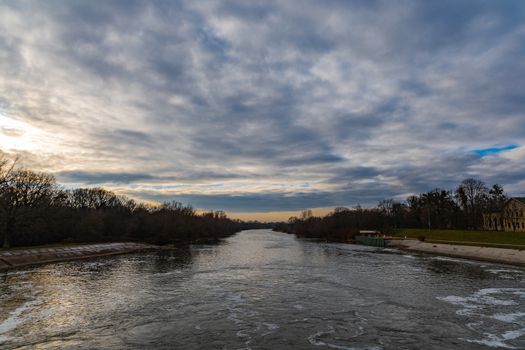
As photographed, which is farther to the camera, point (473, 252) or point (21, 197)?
point (21, 197)

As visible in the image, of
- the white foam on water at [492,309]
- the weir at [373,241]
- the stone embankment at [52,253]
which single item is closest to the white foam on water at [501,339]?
the white foam on water at [492,309]

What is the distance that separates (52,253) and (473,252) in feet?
220

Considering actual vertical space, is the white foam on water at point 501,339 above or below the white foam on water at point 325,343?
above

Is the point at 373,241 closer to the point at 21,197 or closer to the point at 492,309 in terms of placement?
the point at 492,309

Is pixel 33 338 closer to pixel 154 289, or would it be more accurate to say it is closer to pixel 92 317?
pixel 92 317

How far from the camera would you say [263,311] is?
2105cm

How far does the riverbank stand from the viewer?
47.8 meters

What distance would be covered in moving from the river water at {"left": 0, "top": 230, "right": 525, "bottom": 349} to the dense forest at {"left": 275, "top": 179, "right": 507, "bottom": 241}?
83158mm

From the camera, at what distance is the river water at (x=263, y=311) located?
15789 millimetres

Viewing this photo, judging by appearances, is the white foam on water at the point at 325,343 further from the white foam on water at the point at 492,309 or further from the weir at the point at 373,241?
the weir at the point at 373,241

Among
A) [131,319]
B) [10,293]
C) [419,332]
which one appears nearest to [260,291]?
[131,319]

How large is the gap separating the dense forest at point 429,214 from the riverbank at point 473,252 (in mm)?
33484

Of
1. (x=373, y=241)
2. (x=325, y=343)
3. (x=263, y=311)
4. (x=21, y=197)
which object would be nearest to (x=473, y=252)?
(x=373, y=241)

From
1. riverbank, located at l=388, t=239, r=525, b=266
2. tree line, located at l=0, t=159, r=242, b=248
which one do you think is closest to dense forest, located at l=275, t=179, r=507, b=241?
riverbank, located at l=388, t=239, r=525, b=266
